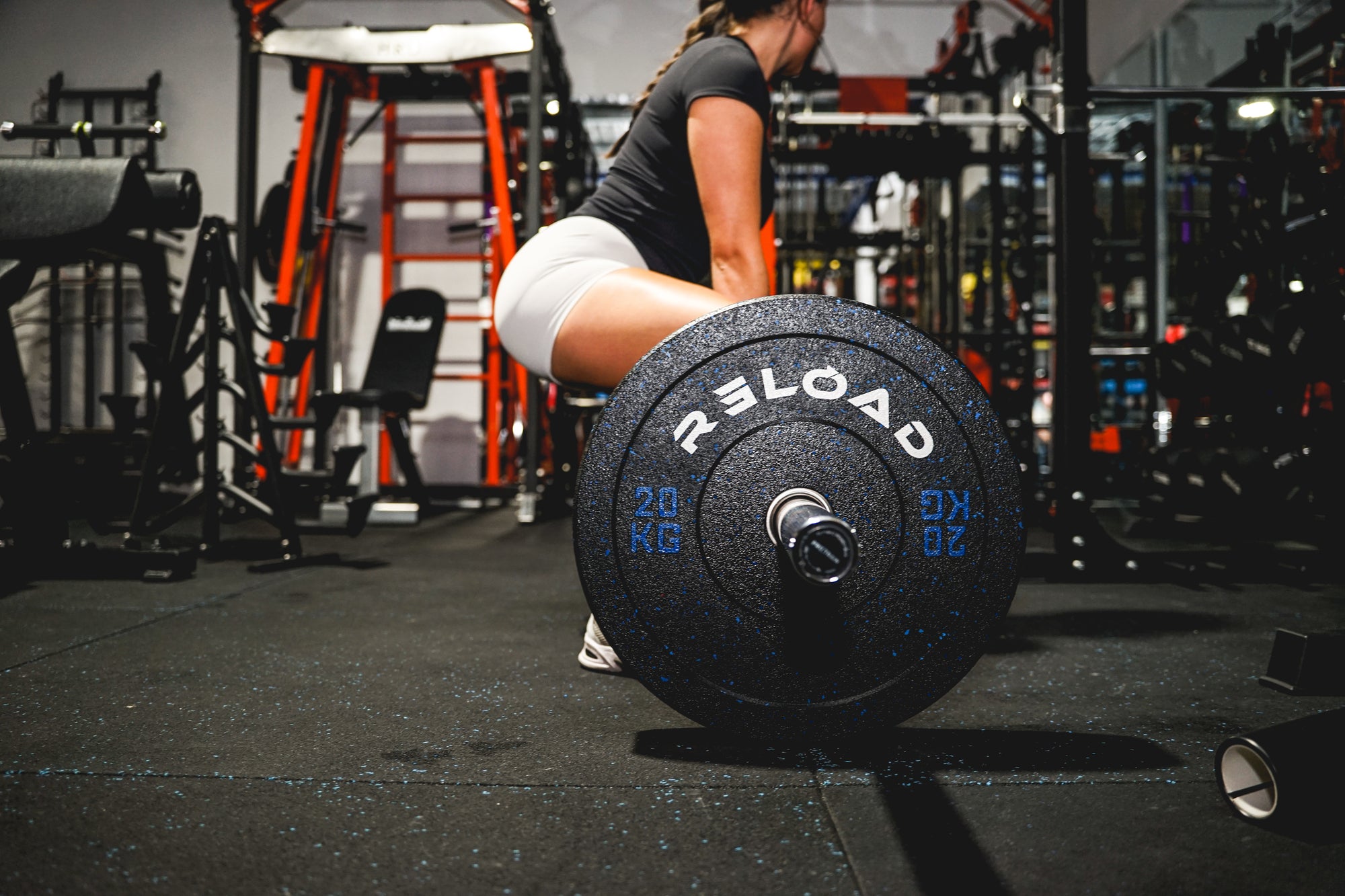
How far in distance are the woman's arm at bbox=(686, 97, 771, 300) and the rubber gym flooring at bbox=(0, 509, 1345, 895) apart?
0.61 metres

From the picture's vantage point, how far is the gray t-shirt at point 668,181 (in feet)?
4.21

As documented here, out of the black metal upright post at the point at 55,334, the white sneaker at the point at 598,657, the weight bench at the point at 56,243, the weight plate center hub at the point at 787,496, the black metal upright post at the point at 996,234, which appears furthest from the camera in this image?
the black metal upright post at the point at 55,334

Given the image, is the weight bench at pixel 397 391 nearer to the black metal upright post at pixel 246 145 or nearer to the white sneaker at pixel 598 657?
the black metal upright post at pixel 246 145

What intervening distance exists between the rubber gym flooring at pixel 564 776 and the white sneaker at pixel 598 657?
0.03m

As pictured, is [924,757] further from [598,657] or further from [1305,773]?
[598,657]

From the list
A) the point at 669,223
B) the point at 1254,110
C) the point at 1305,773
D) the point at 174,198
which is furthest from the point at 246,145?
the point at 1254,110

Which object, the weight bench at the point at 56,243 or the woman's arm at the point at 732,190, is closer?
the woman's arm at the point at 732,190

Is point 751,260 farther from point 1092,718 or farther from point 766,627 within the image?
point 1092,718

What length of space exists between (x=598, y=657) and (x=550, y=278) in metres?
0.60

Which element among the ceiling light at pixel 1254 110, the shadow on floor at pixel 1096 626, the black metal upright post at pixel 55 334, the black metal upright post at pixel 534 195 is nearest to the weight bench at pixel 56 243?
the black metal upright post at pixel 534 195

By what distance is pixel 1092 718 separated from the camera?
3.87 feet

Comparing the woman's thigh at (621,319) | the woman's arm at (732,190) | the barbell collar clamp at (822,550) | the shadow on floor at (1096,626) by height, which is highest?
the woman's arm at (732,190)

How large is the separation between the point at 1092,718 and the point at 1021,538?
41 centimetres

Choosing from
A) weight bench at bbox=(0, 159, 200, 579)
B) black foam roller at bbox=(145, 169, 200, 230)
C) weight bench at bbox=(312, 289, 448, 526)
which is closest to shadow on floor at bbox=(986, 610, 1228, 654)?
weight bench at bbox=(0, 159, 200, 579)
